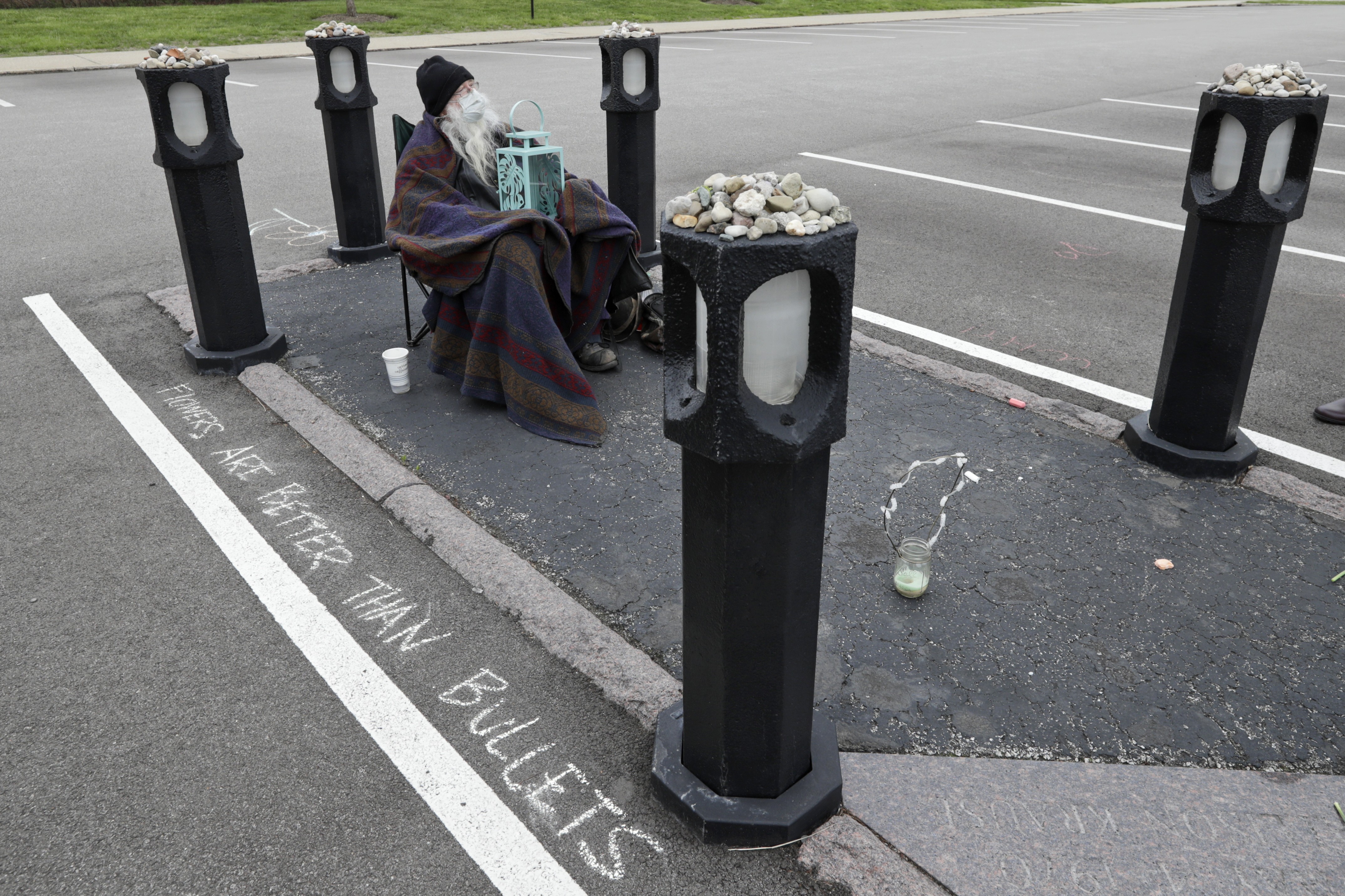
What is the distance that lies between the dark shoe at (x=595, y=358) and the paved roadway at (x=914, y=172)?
1723 mm

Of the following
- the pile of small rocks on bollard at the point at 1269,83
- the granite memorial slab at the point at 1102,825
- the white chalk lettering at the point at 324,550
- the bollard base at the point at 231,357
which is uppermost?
the pile of small rocks on bollard at the point at 1269,83

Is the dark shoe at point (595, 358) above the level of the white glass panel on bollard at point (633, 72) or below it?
below

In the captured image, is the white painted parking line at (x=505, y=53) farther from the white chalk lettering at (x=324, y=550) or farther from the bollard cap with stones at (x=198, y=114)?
the white chalk lettering at (x=324, y=550)

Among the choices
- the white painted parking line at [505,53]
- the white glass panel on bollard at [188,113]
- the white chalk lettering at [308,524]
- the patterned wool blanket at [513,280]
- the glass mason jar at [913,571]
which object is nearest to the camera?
the glass mason jar at [913,571]

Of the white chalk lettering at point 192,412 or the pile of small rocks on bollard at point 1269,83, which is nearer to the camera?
the pile of small rocks on bollard at point 1269,83

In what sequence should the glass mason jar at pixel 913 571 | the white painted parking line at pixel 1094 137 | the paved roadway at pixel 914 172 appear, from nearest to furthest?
the glass mason jar at pixel 913 571, the paved roadway at pixel 914 172, the white painted parking line at pixel 1094 137

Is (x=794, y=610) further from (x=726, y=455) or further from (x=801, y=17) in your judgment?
(x=801, y=17)

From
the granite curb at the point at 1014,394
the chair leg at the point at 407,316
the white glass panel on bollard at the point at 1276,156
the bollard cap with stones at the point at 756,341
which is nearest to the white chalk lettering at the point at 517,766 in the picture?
the granite curb at the point at 1014,394

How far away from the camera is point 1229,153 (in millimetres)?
3889

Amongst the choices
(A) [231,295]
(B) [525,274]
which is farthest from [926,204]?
(A) [231,295]

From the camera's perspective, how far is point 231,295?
523 cm

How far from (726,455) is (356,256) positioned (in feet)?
18.1

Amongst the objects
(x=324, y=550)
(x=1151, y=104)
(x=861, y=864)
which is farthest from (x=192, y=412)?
(x=1151, y=104)

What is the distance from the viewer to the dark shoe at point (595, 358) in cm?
520
